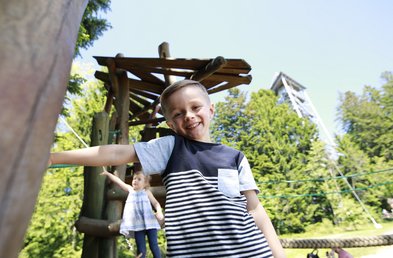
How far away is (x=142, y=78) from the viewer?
15.0 ft

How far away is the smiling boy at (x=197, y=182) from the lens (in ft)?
3.42

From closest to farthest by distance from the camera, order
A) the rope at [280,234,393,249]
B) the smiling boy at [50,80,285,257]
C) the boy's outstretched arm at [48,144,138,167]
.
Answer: the boy's outstretched arm at [48,144,138,167] → the smiling boy at [50,80,285,257] → the rope at [280,234,393,249]

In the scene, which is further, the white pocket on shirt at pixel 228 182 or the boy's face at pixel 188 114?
the boy's face at pixel 188 114

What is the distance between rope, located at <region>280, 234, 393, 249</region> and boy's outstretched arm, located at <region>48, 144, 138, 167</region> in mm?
3065

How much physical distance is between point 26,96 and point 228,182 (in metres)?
0.95

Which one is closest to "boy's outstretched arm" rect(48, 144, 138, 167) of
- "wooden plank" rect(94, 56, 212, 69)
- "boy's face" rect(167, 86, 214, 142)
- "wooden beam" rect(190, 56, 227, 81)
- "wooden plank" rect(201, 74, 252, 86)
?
"boy's face" rect(167, 86, 214, 142)

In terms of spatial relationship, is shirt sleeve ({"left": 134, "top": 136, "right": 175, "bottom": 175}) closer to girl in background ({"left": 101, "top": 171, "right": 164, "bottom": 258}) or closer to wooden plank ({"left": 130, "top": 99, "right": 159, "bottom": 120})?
girl in background ({"left": 101, "top": 171, "right": 164, "bottom": 258})

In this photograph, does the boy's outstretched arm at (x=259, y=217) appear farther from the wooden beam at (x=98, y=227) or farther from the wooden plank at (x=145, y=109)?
the wooden plank at (x=145, y=109)

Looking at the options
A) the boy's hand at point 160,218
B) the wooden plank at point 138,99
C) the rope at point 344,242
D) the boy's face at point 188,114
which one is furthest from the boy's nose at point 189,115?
the wooden plank at point 138,99

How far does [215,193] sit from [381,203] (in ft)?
75.4

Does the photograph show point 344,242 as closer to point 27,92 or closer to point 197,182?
point 197,182

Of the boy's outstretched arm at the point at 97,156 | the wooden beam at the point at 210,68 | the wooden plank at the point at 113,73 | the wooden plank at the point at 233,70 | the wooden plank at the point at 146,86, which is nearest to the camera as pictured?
the boy's outstretched arm at the point at 97,156

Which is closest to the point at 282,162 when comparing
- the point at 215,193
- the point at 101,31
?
the point at 101,31

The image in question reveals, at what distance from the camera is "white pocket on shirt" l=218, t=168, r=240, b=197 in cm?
116
